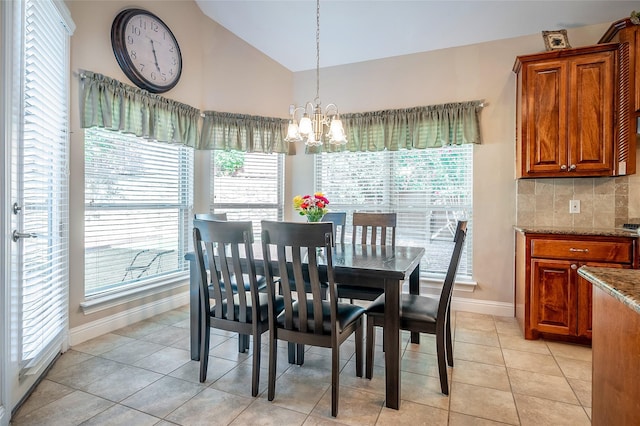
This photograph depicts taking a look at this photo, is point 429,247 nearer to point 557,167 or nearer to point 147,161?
point 557,167

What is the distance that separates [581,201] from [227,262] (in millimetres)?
3156

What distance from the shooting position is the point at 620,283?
1.01m

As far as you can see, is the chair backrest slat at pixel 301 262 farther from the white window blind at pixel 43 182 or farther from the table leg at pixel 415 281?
the white window blind at pixel 43 182

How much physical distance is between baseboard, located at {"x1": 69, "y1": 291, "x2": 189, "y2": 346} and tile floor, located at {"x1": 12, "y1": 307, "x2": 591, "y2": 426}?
0.10m

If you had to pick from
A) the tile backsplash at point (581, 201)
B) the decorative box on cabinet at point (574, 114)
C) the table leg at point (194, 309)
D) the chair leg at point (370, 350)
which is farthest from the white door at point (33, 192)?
the tile backsplash at point (581, 201)

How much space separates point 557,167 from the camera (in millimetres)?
2951

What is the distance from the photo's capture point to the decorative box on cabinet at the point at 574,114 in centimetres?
278

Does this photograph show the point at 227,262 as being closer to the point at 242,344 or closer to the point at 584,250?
the point at 242,344

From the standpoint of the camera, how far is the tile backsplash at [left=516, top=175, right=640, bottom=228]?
305 cm

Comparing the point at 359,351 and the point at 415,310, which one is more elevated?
the point at 415,310

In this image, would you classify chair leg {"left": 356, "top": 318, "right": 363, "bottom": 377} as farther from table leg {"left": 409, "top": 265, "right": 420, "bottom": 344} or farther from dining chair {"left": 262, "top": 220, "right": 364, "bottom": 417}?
table leg {"left": 409, "top": 265, "right": 420, "bottom": 344}

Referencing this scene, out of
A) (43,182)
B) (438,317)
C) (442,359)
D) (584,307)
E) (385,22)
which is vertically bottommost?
(442,359)

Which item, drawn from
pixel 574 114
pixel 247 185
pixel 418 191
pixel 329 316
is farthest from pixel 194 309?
pixel 574 114

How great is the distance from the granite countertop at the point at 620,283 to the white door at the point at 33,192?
249cm
